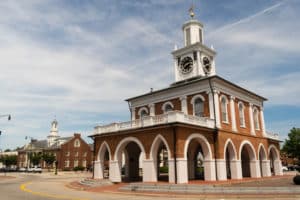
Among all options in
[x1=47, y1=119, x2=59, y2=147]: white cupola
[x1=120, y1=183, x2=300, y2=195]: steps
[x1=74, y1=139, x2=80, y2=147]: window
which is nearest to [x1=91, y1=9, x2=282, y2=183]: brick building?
[x1=120, y1=183, x2=300, y2=195]: steps

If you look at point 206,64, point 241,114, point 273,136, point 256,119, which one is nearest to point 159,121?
point 241,114

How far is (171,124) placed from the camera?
75.5 feet

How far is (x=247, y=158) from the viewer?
111 ft

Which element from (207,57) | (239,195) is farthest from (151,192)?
(207,57)

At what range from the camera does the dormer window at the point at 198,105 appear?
94.5 ft

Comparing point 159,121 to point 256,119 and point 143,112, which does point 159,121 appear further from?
point 256,119

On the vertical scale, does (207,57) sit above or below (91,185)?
above

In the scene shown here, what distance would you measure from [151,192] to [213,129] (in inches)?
387

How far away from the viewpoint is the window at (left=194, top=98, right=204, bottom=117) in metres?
28.8

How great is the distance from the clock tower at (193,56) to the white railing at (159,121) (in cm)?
801

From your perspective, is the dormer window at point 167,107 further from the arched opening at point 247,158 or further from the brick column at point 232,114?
the arched opening at point 247,158

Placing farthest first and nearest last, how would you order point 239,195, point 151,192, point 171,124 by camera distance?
point 171,124 < point 151,192 < point 239,195

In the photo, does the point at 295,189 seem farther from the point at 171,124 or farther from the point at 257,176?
the point at 257,176

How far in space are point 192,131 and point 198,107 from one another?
5.00 metres
